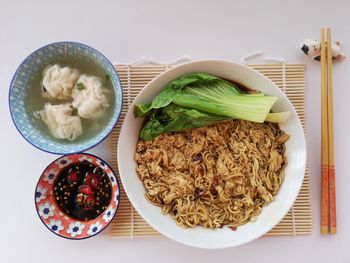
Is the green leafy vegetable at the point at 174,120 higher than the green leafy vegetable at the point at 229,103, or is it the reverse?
the green leafy vegetable at the point at 229,103

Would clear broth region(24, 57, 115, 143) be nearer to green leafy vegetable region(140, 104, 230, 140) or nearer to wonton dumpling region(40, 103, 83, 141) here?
wonton dumpling region(40, 103, 83, 141)

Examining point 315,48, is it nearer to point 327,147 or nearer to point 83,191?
point 327,147

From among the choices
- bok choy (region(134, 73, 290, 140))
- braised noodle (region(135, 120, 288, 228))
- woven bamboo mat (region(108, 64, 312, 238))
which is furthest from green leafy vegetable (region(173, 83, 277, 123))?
woven bamboo mat (region(108, 64, 312, 238))

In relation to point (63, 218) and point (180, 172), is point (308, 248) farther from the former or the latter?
point (63, 218)

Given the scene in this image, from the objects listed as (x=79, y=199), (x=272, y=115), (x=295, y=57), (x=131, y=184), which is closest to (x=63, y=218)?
(x=79, y=199)

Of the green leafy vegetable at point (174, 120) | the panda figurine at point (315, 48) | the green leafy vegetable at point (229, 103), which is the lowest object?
the green leafy vegetable at point (174, 120)

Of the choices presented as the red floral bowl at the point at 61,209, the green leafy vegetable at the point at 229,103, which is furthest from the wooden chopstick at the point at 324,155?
the red floral bowl at the point at 61,209

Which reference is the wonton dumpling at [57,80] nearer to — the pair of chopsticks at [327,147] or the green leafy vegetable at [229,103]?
the green leafy vegetable at [229,103]
